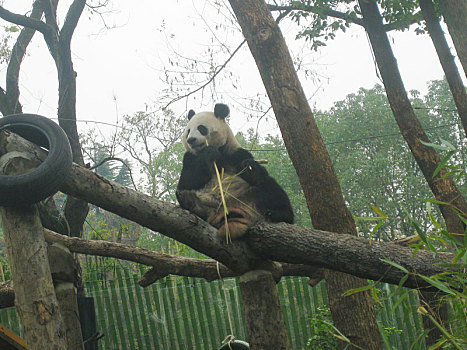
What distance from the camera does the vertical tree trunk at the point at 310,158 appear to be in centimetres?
348

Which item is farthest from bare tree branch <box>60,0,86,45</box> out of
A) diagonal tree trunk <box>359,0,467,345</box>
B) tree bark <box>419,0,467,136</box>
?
tree bark <box>419,0,467,136</box>

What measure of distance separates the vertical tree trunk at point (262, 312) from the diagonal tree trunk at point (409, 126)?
222 cm

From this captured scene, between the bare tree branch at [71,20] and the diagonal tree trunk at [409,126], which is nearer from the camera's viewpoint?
the diagonal tree trunk at [409,126]

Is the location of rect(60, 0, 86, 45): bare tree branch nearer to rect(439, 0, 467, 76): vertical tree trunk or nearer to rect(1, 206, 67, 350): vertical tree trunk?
rect(439, 0, 467, 76): vertical tree trunk

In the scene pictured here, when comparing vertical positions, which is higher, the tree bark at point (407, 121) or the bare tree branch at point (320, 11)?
the bare tree branch at point (320, 11)

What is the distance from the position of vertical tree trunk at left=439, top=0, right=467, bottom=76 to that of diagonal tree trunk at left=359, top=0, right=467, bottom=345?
111 cm

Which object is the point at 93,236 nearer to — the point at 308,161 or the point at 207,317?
the point at 207,317

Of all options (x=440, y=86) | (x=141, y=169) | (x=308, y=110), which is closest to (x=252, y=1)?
(x=308, y=110)

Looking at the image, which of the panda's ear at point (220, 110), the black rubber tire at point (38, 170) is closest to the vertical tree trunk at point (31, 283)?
the black rubber tire at point (38, 170)

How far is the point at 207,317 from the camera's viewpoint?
6.13 metres

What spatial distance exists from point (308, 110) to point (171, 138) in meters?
13.6

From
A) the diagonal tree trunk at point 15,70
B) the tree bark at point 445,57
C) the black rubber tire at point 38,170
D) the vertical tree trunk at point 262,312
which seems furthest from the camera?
the diagonal tree trunk at point 15,70

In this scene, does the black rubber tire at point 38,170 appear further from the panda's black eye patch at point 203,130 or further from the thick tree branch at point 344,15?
the thick tree branch at point 344,15

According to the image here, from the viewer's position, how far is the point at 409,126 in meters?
4.79
